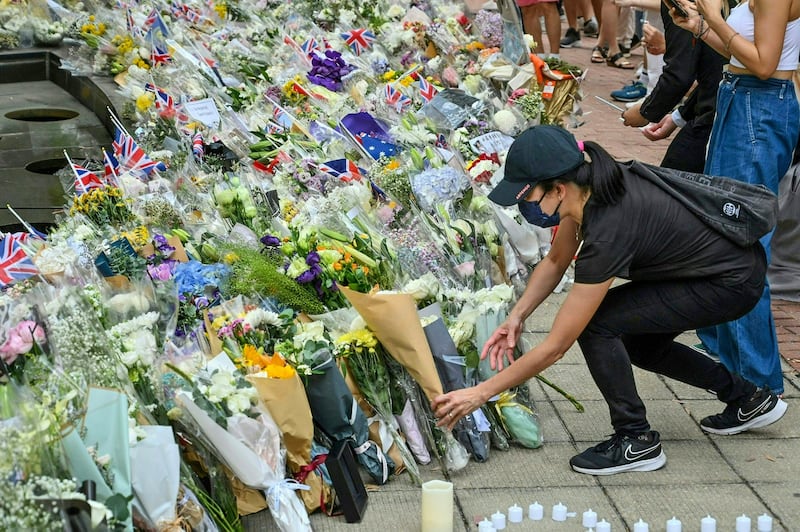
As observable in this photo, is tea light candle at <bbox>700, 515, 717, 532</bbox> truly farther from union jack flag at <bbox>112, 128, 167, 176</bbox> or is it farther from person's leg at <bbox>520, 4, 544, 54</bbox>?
person's leg at <bbox>520, 4, 544, 54</bbox>

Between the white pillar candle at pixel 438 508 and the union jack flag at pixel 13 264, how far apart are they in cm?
170

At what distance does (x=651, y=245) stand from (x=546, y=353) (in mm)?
498

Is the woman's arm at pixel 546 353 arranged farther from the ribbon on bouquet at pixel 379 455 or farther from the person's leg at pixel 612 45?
the person's leg at pixel 612 45

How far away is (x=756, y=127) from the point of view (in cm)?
411

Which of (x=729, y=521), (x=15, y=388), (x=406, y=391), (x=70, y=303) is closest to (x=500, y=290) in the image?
(x=406, y=391)

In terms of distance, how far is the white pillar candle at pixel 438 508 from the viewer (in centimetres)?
325

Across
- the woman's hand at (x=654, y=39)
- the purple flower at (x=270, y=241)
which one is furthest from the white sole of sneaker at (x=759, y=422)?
the woman's hand at (x=654, y=39)

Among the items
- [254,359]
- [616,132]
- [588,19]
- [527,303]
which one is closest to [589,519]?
[527,303]

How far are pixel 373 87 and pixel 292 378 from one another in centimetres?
381

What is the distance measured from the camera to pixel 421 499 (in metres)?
3.55

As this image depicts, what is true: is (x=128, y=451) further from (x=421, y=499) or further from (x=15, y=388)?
(x=421, y=499)

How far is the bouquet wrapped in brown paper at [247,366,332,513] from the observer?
3281 mm

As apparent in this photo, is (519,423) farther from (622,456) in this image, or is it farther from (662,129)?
(662,129)

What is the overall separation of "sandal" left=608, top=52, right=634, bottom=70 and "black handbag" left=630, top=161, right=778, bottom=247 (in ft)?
24.7
